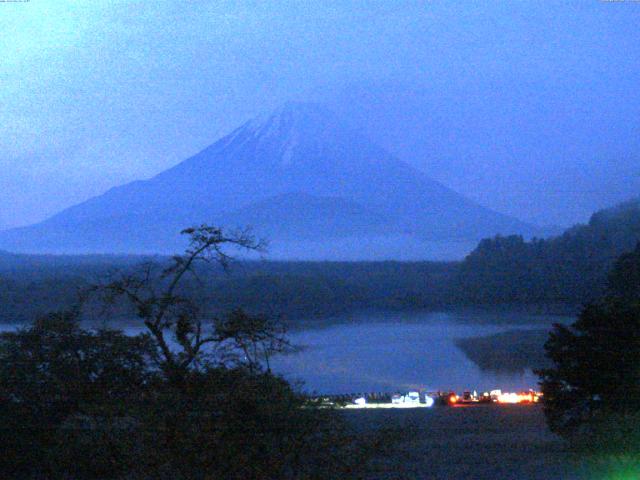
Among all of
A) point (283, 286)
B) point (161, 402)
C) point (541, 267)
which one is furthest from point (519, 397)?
point (541, 267)

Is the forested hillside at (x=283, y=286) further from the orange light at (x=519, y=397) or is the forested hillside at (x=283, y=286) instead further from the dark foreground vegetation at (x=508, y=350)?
the dark foreground vegetation at (x=508, y=350)

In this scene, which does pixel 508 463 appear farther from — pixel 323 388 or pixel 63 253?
pixel 63 253

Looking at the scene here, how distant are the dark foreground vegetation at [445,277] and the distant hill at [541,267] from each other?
4cm

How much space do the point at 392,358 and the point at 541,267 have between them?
1303 cm

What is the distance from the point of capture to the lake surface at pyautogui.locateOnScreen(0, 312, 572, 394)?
49.0ft

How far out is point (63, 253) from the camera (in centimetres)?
3691

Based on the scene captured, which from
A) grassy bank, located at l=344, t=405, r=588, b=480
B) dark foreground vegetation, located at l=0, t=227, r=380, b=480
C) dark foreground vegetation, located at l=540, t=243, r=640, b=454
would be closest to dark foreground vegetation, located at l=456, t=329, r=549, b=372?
grassy bank, located at l=344, t=405, r=588, b=480

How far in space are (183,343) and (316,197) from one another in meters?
43.7

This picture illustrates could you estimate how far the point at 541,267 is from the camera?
28859mm

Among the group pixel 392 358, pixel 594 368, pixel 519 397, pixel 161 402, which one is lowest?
pixel 519 397

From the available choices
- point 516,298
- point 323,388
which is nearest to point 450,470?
point 323,388

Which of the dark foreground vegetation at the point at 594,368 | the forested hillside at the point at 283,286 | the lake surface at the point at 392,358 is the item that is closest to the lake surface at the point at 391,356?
the lake surface at the point at 392,358

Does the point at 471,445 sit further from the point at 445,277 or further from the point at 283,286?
the point at 445,277

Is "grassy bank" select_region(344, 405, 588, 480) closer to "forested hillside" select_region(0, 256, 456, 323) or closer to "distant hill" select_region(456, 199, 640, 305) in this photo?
"forested hillside" select_region(0, 256, 456, 323)
